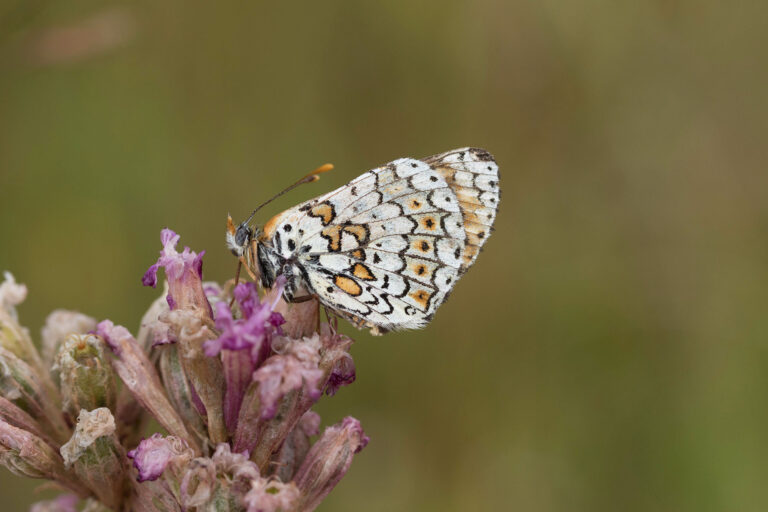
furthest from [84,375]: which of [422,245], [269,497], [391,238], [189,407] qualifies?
[422,245]

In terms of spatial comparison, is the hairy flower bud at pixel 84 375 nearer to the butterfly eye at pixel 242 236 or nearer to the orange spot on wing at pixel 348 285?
the butterfly eye at pixel 242 236

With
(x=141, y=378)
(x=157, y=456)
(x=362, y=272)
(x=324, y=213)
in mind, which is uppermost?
(x=324, y=213)

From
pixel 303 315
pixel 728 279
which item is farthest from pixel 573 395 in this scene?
pixel 303 315

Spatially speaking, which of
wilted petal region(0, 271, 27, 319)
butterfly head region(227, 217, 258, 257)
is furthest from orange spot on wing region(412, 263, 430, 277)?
wilted petal region(0, 271, 27, 319)

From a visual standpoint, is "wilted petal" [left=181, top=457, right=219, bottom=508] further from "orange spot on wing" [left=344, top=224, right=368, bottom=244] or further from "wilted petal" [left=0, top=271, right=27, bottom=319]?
"wilted petal" [left=0, top=271, right=27, bottom=319]

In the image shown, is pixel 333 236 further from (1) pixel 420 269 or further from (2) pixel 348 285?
(1) pixel 420 269

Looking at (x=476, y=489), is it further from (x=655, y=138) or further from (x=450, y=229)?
(x=655, y=138)

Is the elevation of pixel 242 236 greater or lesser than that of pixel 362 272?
greater

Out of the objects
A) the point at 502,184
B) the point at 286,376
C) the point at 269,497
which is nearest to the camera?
the point at 269,497
